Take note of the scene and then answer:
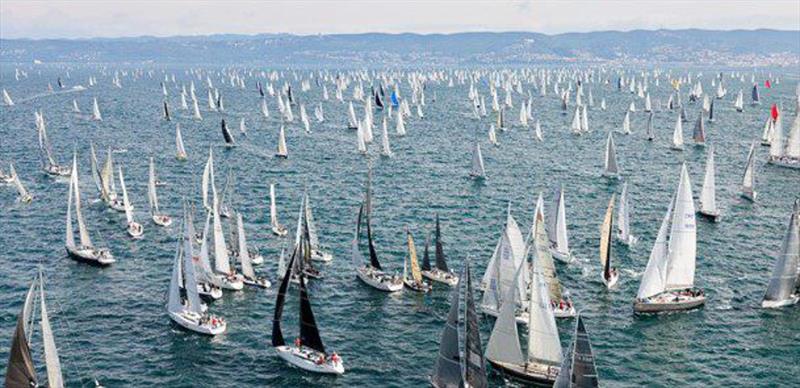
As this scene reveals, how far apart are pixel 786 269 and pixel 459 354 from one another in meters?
33.8

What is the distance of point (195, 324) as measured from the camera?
181 feet

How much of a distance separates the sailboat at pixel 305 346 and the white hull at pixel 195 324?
5.98 metres

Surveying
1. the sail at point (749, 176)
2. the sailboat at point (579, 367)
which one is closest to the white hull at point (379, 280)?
the sailboat at point (579, 367)

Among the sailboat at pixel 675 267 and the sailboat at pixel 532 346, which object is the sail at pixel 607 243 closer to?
the sailboat at pixel 675 267

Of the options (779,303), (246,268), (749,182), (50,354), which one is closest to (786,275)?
(779,303)

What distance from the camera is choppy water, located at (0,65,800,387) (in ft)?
168

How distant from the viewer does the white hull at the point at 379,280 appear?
64.1 meters

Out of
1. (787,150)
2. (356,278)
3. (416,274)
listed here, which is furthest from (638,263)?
(787,150)

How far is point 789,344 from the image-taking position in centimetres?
5434

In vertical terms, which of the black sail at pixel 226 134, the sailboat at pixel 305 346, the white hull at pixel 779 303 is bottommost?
the white hull at pixel 779 303

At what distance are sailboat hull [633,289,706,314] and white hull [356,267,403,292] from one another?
20.9 m

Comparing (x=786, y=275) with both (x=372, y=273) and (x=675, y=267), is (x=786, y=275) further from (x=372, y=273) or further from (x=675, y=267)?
(x=372, y=273)

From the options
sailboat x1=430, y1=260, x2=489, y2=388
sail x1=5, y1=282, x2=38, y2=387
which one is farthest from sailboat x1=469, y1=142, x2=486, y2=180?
sail x1=5, y1=282, x2=38, y2=387

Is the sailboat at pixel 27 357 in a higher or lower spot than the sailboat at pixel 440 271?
higher
